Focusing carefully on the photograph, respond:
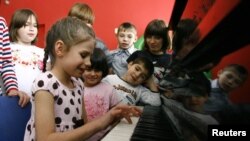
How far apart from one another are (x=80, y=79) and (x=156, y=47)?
0.93 metres

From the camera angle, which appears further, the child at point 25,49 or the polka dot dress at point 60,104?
the child at point 25,49

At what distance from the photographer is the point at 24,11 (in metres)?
2.07

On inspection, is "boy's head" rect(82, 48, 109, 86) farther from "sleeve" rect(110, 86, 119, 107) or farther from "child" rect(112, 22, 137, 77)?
"child" rect(112, 22, 137, 77)

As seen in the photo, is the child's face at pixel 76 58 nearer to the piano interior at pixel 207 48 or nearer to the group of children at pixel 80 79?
the group of children at pixel 80 79

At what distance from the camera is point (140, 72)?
6.61ft

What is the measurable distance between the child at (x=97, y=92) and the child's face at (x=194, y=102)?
0.90m

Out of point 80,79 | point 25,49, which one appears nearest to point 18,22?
point 25,49

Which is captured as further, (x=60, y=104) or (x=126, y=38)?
(x=126, y=38)

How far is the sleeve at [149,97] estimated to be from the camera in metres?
1.92

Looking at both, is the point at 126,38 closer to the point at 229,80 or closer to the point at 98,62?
the point at 98,62

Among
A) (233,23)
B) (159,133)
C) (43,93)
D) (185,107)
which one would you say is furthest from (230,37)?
(43,93)

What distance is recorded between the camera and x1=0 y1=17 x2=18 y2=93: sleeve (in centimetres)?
147

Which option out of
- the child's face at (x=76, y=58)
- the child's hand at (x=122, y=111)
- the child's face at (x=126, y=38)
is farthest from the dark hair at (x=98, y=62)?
the child's face at (x=126, y=38)

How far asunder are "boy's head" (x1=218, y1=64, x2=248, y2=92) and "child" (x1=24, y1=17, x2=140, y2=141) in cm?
46
